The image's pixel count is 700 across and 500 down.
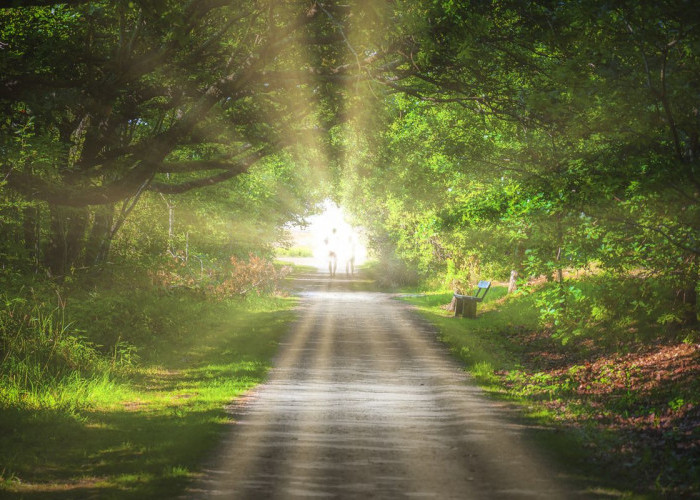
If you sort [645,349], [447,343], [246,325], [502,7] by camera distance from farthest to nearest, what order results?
[246,325] < [447,343] < [645,349] < [502,7]

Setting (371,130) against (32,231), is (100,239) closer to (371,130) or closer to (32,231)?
(32,231)

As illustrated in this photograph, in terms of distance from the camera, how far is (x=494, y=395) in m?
10.5

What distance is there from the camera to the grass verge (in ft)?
21.3

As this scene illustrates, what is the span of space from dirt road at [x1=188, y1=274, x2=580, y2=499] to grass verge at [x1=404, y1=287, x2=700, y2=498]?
56cm

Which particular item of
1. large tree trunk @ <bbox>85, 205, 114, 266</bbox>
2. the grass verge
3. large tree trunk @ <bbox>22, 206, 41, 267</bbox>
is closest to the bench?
the grass verge

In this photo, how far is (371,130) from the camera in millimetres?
17609

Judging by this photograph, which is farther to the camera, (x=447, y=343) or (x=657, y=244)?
(x=447, y=343)

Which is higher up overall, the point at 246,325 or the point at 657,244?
the point at 657,244

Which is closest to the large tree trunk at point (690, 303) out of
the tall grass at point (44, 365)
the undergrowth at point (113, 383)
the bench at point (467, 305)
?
the undergrowth at point (113, 383)

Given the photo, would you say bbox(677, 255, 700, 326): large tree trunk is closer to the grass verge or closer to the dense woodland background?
the dense woodland background

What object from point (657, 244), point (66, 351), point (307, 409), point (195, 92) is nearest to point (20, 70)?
point (195, 92)

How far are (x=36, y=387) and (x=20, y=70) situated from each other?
5.95 m

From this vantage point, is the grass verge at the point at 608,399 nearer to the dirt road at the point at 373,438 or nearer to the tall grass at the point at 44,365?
the dirt road at the point at 373,438

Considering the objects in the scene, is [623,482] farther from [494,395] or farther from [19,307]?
[19,307]
